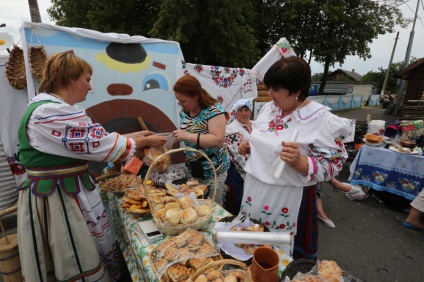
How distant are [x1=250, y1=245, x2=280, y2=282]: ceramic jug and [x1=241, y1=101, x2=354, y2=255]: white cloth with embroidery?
0.37 meters

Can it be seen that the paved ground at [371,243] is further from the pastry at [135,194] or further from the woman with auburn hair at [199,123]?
the pastry at [135,194]

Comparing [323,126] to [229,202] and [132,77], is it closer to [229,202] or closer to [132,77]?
[229,202]

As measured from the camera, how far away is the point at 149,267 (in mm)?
1052

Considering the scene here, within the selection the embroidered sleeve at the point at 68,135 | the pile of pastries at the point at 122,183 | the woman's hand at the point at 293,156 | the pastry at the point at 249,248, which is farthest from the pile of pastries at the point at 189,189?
the woman's hand at the point at 293,156

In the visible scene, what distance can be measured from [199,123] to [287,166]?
0.94m

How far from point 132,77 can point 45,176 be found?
64.9 inches

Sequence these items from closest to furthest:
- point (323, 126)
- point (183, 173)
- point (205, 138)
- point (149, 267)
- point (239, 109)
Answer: point (149, 267)
point (323, 126)
point (205, 138)
point (183, 173)
point (239, 109)

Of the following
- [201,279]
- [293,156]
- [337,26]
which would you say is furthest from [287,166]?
[337,26]

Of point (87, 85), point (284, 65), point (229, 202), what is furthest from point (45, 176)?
point (229, 202)

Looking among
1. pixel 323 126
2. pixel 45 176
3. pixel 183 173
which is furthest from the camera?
pixel 183 173

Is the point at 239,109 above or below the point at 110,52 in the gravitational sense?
below

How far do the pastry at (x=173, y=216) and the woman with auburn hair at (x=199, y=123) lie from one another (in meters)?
0.70

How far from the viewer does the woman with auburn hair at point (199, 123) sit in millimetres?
1860

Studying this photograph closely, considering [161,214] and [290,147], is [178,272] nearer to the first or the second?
[161,214]
